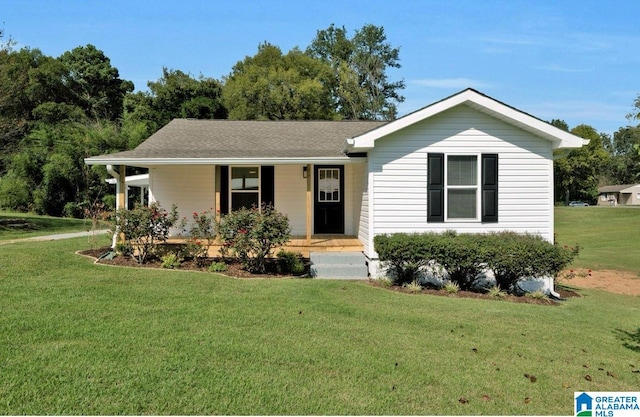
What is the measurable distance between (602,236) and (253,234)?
24571 millimetres

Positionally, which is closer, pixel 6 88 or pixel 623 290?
pixel 623 290

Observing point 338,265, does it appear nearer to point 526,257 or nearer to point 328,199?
point 328,199

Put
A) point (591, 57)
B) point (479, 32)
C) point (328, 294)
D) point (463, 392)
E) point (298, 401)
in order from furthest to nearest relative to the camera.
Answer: point (591, 57), point (479, 32), point (328, 294), point (463, 392), point (298, 401)

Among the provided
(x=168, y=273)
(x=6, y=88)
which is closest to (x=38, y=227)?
(x=6, y=88)

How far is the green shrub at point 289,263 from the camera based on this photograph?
407 inches

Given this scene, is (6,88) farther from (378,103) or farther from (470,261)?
(378,103)

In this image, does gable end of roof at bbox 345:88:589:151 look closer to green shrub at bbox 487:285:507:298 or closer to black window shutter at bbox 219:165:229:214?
green shrub at bbox 487:285:507:298

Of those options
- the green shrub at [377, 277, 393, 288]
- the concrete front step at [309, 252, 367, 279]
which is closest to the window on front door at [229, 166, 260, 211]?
the concrete front step at [309, 252, 367, 279]

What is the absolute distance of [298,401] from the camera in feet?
12.4

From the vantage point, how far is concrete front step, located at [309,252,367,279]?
1012 cm

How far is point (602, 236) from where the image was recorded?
26141 millimetres

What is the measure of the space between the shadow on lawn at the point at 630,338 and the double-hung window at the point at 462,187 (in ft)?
12.8

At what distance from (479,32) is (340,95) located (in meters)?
28.3

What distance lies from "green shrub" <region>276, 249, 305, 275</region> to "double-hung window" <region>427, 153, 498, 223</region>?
126 inches
